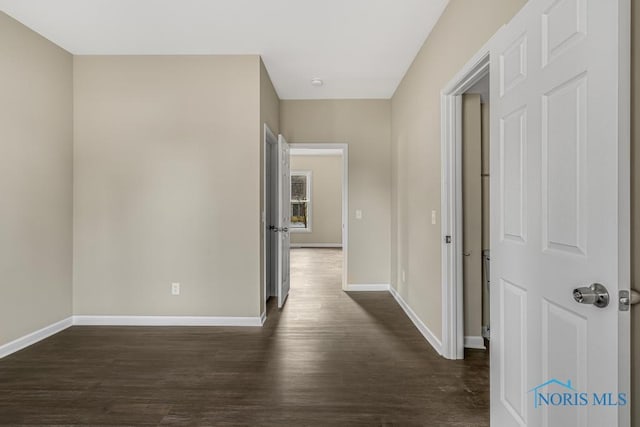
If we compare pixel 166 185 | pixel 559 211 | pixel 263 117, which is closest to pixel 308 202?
pixel 263 117

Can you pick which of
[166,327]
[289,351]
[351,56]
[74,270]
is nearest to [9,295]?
[74,270]

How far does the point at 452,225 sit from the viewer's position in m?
2.67

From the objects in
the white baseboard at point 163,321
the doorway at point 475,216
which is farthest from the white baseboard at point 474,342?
the white baseboard at point 163,321

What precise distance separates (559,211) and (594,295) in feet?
1.07

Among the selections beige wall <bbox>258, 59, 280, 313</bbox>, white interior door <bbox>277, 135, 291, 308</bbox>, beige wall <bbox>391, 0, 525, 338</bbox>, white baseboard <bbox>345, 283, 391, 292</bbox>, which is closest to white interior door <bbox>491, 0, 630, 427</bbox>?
beige wall <bbox>391, 0, 525, 338</bbox>

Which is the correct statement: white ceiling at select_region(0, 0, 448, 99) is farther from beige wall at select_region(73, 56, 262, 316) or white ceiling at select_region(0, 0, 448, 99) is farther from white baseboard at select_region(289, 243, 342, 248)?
white baseboard at select_region(289, 243, 342, 248)

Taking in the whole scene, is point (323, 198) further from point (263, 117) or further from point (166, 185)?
point (166, 185)

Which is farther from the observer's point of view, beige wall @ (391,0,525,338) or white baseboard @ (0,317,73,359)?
white baseboard @ (0,317,73,359)

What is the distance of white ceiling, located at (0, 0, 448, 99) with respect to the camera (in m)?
2.62

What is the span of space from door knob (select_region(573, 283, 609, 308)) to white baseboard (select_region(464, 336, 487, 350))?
202 centimetres

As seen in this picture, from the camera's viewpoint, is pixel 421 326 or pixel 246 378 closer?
pixel 246 378

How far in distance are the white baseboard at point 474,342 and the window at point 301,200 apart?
300 inches

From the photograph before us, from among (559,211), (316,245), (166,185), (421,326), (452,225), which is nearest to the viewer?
(559,211)

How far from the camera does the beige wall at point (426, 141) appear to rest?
2186mm
